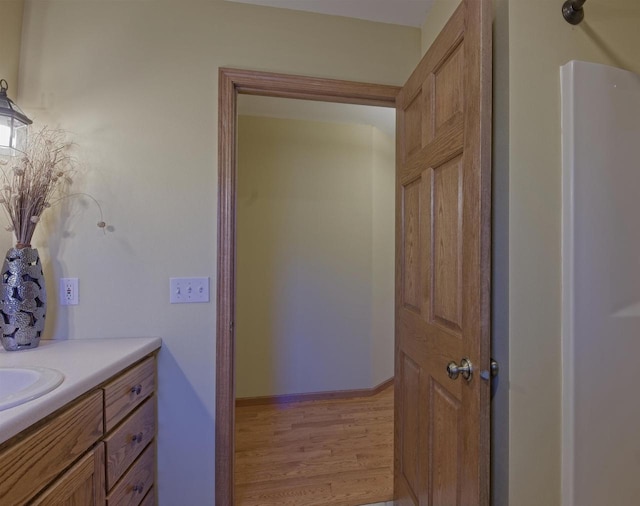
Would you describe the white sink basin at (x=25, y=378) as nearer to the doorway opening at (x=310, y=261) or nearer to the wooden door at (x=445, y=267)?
the wooden door at (x=445, y=267)

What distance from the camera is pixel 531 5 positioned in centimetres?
89

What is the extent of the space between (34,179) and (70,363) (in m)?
0.78

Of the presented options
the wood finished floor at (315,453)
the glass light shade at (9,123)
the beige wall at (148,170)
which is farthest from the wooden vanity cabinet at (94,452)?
the glass light shade at (9,123)

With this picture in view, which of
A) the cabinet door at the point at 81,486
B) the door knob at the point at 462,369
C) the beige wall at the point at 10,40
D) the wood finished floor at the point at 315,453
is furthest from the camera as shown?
the wood finished floor at the point at 315,453

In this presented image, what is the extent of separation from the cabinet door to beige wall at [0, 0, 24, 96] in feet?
5.09

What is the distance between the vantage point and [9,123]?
1084 millimetres

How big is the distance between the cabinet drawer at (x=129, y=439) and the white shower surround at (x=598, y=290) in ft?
4.93

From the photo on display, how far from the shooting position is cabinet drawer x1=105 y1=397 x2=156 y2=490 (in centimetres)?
97

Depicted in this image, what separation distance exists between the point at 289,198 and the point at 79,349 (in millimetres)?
1812

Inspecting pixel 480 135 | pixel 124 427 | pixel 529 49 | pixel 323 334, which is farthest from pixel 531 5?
pixel 323 334

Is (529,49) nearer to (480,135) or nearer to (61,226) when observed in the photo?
(480,135)

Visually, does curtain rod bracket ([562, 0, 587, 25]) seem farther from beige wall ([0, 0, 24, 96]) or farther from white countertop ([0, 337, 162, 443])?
beige wall ([0, 0, 24, 96])

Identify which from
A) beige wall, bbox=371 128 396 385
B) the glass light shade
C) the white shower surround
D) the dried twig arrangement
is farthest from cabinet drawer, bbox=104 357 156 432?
beige wall, bbox=371 128 396 385

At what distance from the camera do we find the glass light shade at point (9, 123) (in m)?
1.07
